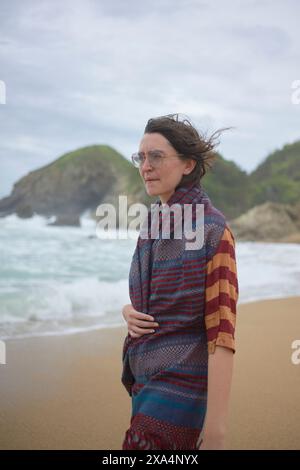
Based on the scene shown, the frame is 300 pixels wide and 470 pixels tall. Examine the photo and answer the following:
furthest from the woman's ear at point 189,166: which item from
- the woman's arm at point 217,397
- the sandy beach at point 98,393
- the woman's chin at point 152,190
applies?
the sandy beach at point 98,393

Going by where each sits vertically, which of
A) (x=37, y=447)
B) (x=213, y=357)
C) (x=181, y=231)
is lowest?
(x=37, y=447)

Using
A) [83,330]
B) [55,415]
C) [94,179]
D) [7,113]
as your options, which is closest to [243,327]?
[83,330]

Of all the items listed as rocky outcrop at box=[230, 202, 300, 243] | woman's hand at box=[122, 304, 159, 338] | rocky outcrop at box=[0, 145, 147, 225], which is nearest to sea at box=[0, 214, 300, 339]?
woman's hand at box=[122, 304, 159, 338]

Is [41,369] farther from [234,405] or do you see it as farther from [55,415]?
[234,405]

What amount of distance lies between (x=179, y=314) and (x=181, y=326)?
41 mm

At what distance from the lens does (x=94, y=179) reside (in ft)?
252

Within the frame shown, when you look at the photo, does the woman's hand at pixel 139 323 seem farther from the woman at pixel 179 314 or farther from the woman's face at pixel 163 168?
the woman's face at pixel 163 168

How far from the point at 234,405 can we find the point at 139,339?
2137 millimetres

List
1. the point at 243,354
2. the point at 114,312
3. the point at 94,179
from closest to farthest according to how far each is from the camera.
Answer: the point at 243,354 → the point at 114,312 → the point at 94,179

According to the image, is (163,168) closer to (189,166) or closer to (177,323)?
(189,166)

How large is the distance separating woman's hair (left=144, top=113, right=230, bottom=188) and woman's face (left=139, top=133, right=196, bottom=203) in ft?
0.06

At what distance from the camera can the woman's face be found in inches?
73.5

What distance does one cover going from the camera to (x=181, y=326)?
5.67ft

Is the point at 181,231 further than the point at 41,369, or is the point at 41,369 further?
the point at 41,369
